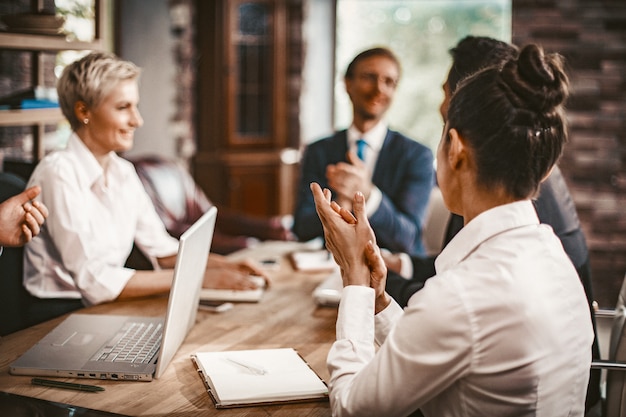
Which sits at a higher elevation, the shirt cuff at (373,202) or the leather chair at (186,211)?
the shirt cuff at (373,202)

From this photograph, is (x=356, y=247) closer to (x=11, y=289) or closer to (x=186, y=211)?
(x=11, y=289)

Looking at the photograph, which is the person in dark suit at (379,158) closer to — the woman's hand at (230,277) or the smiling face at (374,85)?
the smiling face at (374,85)

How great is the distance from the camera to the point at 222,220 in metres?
4.32

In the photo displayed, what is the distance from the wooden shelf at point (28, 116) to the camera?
2.73 m

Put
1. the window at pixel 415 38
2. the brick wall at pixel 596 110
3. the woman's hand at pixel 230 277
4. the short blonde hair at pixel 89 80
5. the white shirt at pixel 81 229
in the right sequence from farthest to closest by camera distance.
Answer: the window at pixel 415 38, the brick wall at pixel 596 110, the short blonde hair at pixel 89 80, the woman's hand at pixel 230 277, the white shirt at pixel 81 229

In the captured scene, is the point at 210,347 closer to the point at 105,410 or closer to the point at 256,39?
the point at 105,410

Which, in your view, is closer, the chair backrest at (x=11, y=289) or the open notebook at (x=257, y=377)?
the open notebook at (x=257, y=377)

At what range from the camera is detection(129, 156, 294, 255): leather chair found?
387 centimetres

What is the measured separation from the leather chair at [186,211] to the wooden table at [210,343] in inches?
57.4

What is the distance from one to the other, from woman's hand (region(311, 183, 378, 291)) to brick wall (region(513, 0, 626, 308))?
3.61 meters

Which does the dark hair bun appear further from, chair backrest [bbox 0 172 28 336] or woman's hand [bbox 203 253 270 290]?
chair backrest [bbox 0 172 28 336]

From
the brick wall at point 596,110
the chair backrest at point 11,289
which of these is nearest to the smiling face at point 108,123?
the chair backrest at point 11,289

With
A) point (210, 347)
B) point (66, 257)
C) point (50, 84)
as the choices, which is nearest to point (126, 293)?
point (66, 257)

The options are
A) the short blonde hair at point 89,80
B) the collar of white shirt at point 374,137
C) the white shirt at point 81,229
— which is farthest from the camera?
the collar of white shirt at point 374,137
